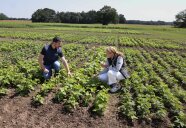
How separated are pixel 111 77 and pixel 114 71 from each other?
228 mm

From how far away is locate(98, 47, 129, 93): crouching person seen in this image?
28.9 ft

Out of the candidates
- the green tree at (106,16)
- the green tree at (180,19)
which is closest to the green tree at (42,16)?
the green tree at (106,16)

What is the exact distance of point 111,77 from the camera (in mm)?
8797

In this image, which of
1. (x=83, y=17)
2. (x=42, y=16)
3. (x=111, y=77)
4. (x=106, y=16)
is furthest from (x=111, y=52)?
(x=83, y=17)

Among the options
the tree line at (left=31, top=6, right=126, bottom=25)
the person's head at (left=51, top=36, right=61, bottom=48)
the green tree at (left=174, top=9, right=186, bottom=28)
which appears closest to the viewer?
the person's head at (left=51, top=36, right=61, bottom=48)

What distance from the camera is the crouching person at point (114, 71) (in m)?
8.80

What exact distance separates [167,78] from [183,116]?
3.99 meters

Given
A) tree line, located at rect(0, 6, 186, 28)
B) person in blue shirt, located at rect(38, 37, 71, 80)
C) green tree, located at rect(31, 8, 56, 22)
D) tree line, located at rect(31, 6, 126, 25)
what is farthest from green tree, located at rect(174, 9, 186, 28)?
person in blue shirt, located at rect(38, 37, 71, 80)

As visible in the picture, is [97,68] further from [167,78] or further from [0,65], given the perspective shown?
[0,65]

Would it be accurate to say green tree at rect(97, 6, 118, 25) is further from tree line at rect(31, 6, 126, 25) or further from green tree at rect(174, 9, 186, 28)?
green tree at rect(174, 9, 186, 28)

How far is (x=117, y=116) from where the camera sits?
22.9 ft

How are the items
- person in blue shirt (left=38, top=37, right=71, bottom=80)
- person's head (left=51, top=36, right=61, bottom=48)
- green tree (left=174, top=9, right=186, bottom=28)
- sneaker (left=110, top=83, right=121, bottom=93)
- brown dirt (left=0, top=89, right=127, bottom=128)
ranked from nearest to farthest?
brown dirt (left=0, top=89, right=127, bottom=128), sneaker (left=110, top=83, right=121, bottom=93), person's head (left=51, top=36, right=61, bottom=48), person in blue shirt (left=38, top=37, right=71, bottom=80), green tree (left=174, top=9, right=186, bottom=28)

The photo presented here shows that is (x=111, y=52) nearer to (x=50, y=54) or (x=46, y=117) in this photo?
(x=50, y=54)

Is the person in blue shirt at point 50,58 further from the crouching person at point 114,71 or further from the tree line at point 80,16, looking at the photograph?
the tree line at point 80,16
